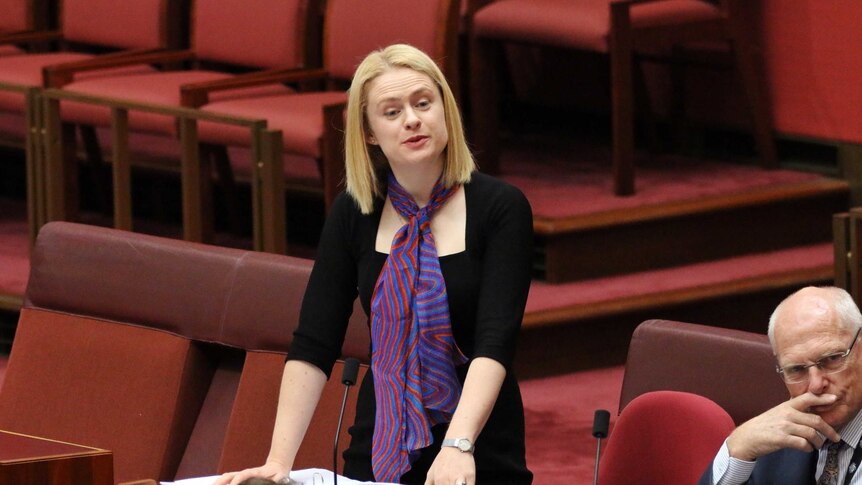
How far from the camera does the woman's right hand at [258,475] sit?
2307 mm

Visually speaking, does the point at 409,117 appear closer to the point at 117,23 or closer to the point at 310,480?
the point at 310,480

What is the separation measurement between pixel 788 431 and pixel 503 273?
0.48 metres

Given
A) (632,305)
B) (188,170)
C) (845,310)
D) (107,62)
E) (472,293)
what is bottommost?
(632,305)

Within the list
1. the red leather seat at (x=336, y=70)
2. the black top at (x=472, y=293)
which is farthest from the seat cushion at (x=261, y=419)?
the red leather seat at (x=336, y=70)

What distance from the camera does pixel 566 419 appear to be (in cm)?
394

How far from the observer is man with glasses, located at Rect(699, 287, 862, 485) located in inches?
83.0

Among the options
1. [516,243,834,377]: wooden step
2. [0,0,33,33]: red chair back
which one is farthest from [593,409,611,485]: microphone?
[0,0,33,33]: red chair back

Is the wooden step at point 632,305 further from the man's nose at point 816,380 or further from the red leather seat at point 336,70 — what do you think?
the man's nose at point 816,380

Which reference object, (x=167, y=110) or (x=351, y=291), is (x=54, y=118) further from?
(x=351, y=291)

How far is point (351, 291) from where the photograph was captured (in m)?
2.56

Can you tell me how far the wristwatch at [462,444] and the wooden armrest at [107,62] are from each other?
9.25ft

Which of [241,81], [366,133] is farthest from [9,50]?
[366,133]

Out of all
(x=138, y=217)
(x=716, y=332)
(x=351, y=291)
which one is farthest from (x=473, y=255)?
(x=138, y=217)

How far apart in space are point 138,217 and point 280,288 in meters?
2.41
